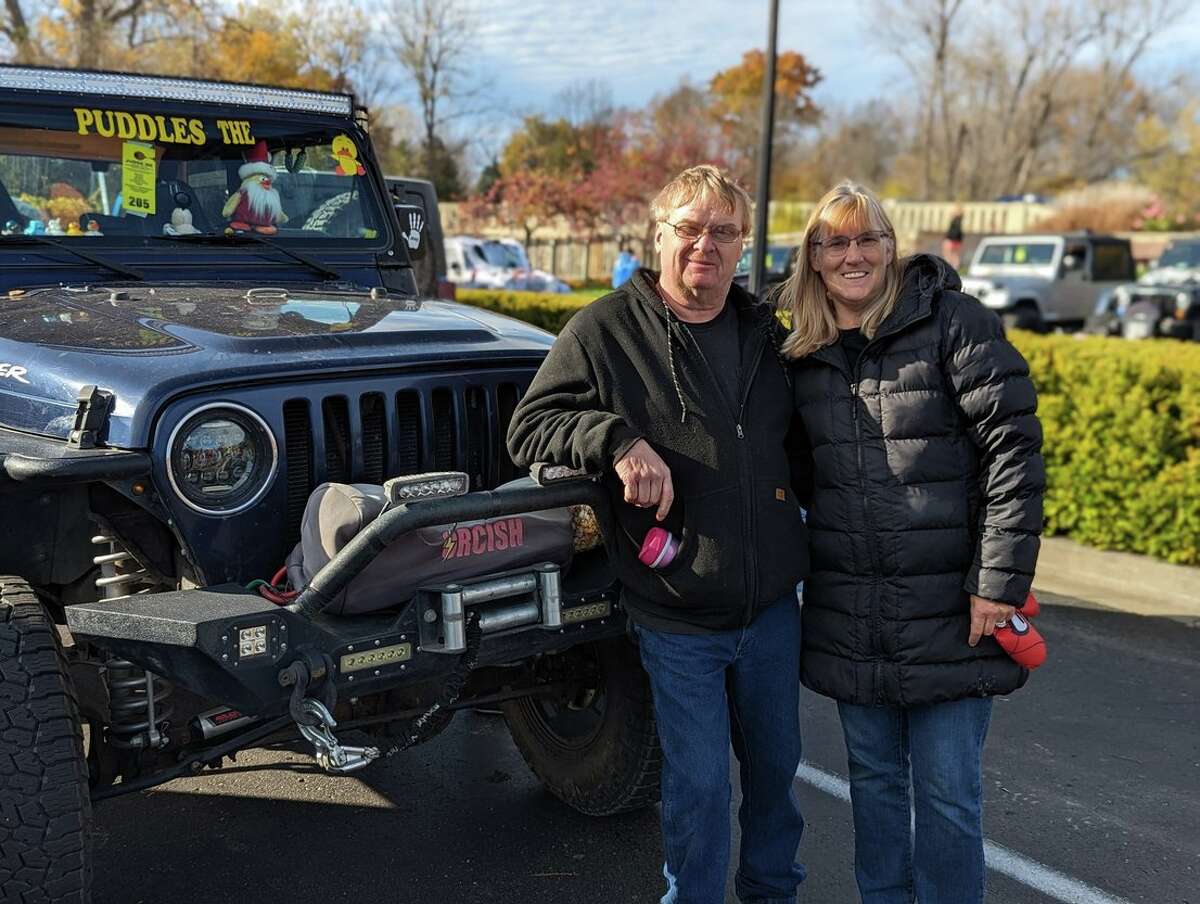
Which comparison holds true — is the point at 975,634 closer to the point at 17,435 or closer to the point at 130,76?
the point at 17,435

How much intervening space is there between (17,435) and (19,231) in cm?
129

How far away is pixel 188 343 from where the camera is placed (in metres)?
2.91

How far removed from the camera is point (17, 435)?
289cm

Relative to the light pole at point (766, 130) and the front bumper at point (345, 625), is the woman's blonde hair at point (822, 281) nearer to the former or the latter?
the front bumper at point (345, 625)

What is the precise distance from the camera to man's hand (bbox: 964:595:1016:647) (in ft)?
8.46

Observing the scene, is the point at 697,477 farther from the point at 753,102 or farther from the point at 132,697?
the point at 753,102

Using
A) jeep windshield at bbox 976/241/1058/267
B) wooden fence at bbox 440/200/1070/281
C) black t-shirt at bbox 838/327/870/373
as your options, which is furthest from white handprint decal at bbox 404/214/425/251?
wooden fence at bbox 440/200/1070/281

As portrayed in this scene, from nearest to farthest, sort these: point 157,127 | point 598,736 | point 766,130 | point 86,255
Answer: point 598,736 → point 86,255 → point 157,127 → point 766,130

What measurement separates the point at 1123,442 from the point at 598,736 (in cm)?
438

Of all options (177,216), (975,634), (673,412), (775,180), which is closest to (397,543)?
(673,412)

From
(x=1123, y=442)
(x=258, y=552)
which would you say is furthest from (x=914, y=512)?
(x=1123, y=442)

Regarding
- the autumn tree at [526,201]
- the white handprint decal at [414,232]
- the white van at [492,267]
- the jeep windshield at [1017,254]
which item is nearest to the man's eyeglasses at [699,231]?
the white handprint decal at [414,232]

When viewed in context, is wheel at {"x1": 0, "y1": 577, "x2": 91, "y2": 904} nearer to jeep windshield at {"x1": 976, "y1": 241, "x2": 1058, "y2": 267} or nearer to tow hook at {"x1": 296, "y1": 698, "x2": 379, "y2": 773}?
tow hook at {"x1": 296, "y1": 698, "x2": 379, "y2": 773}

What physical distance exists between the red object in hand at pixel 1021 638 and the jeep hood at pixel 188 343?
1.44 meters
